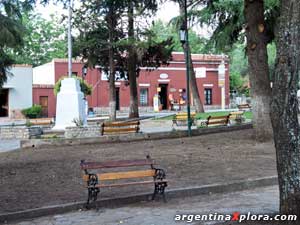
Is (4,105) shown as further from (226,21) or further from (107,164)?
(107,164)

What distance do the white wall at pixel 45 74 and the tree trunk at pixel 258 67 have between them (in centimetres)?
3946

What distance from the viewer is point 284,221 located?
18.9ft

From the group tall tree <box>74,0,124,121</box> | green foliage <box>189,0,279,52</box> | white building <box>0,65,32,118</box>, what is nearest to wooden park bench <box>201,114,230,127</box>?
green foliage <box>189,0,279,52</box>

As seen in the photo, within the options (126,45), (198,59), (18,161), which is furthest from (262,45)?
(198,59)

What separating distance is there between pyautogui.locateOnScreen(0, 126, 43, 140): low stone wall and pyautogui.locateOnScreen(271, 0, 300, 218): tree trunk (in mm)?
17365

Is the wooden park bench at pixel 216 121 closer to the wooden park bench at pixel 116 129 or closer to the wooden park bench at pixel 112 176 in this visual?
the wooden park bench at pixel 116 129

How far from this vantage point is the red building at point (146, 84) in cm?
5125

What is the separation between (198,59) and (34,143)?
4358 cm

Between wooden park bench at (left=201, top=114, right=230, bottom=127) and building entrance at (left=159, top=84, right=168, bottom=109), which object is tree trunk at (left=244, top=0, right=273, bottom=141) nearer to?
wooden park bench at (left=201, top=114, right=230, bottom=127)

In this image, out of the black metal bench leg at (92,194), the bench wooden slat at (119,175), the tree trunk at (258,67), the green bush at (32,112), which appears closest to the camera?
the black metal bench leg at (92,194)

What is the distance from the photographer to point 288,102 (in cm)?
578

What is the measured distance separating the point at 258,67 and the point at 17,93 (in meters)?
37.6

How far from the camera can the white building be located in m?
A: 48.5

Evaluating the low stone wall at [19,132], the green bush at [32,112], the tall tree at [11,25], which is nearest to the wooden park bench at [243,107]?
the green bush at [32,112]
